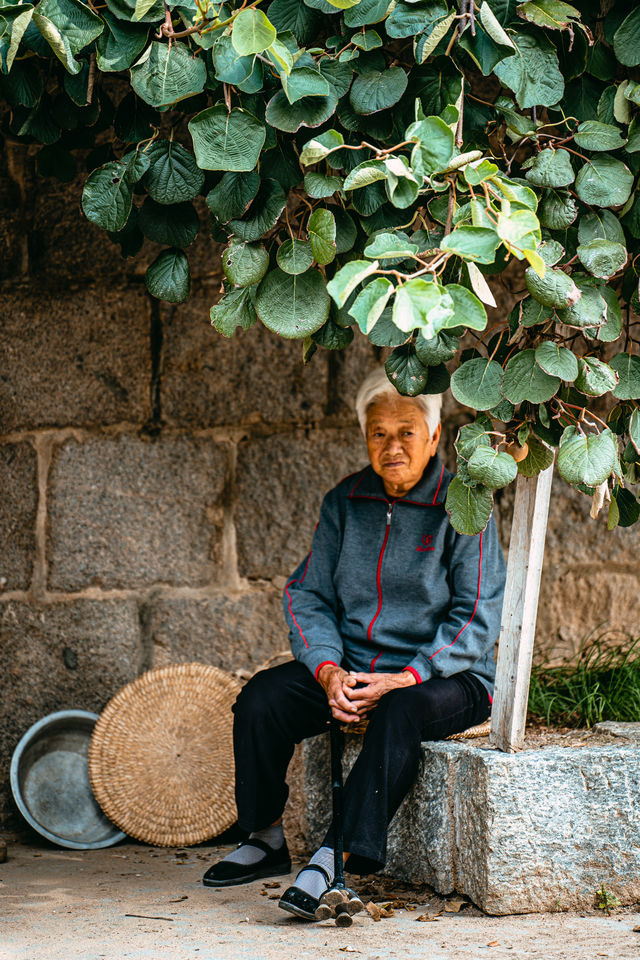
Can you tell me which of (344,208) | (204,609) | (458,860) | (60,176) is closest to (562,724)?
(458,860)

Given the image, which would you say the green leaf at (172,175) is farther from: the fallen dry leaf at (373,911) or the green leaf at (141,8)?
the fallen dry leaf at (373,911)

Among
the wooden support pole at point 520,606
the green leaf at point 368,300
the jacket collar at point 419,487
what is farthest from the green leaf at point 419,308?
the jacket collar at point 419,487

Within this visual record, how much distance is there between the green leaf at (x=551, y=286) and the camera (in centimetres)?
209

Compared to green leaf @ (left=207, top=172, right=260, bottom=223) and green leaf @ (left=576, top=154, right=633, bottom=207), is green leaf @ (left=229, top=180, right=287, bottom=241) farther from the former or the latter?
green leaf @ (left=576, top=154, right=633, bottom=207)

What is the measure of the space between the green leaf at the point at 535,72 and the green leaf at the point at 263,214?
505mm

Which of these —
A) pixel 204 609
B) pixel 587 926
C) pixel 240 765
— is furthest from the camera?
pixel 204 609

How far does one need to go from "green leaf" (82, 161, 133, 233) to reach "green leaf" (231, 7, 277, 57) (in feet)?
1.63

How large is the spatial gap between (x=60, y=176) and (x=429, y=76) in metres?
1.19

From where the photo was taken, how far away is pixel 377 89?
2.16 metres

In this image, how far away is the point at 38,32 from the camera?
2.15 m

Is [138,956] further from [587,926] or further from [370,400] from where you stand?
[370,400]

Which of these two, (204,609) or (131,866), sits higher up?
(204,609)

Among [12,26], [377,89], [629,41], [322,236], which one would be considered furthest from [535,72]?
[12,26]

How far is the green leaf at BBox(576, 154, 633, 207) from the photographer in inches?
87.0
